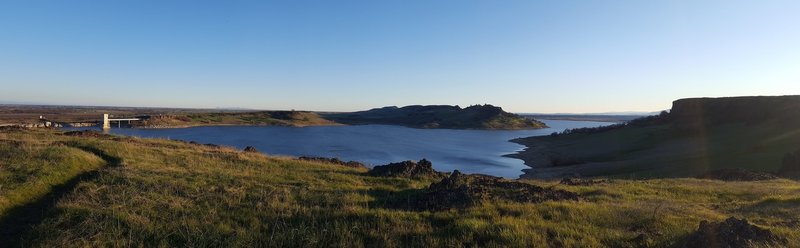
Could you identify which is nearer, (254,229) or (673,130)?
(254,229)

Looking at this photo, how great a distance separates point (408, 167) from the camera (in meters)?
24.1

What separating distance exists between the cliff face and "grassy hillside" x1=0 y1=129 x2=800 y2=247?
2046 inches

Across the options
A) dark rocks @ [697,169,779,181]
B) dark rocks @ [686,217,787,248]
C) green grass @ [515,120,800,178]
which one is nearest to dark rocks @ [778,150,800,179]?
green grass @ [515,120,800,178]

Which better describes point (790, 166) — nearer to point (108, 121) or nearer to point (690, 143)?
point (690, 143)

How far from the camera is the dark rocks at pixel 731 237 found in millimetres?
8234

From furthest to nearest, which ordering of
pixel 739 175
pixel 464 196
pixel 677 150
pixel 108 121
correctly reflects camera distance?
pixel 108 121 < pixel 677 150 < pixel 739 175 < pixel 464 196

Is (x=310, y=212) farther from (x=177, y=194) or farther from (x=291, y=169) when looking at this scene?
(x=291, y=169)

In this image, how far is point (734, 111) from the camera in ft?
244

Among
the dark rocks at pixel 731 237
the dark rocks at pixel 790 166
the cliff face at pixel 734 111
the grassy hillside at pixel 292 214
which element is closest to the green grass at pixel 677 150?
the dark rocks at pixel 790 166

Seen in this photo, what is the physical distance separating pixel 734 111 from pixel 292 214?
82.4 m

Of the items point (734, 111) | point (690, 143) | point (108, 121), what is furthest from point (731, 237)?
point (108, 121)

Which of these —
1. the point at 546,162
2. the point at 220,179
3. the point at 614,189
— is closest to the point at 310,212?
the point at 220,179

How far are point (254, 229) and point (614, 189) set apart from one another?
50.7 ft

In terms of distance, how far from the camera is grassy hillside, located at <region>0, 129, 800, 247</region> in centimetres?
962
